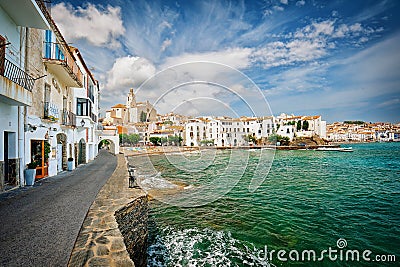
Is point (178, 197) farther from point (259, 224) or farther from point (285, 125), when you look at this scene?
point (285, 125)

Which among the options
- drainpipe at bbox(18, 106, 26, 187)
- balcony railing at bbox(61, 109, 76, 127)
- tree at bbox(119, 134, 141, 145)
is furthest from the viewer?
tree at bbox(119, 134, 141, 145)

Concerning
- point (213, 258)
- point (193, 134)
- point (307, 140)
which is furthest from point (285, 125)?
point (213, 258)

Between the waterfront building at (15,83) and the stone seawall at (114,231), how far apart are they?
3.31m

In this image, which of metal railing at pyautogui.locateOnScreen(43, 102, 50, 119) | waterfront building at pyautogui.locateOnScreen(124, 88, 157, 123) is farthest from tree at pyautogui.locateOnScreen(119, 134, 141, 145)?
metal railing at pyautogui.locateOnScreen(43, 102, 50, 119)

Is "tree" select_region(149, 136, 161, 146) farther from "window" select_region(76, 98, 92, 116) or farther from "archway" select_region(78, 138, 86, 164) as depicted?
"window" select_region(76, 98, 92, 116)

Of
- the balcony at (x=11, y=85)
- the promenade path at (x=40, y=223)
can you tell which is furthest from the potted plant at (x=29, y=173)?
the balcony at (x=11, y=85)

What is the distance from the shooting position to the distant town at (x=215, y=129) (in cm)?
1992

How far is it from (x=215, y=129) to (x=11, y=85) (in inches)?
996

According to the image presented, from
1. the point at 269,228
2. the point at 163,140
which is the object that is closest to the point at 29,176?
the point at 269,228

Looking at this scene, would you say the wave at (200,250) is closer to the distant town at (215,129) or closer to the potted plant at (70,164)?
the distant town at (215,129)

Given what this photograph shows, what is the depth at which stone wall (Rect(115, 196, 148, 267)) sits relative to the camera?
5.76 meters

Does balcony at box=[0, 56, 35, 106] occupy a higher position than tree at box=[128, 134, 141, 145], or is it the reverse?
balcony at box=[0, 56, 35, 106]

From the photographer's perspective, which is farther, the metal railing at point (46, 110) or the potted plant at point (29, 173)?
Result: the metal railing at point (46, 110)

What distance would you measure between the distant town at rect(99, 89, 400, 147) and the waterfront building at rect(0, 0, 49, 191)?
5.90m
